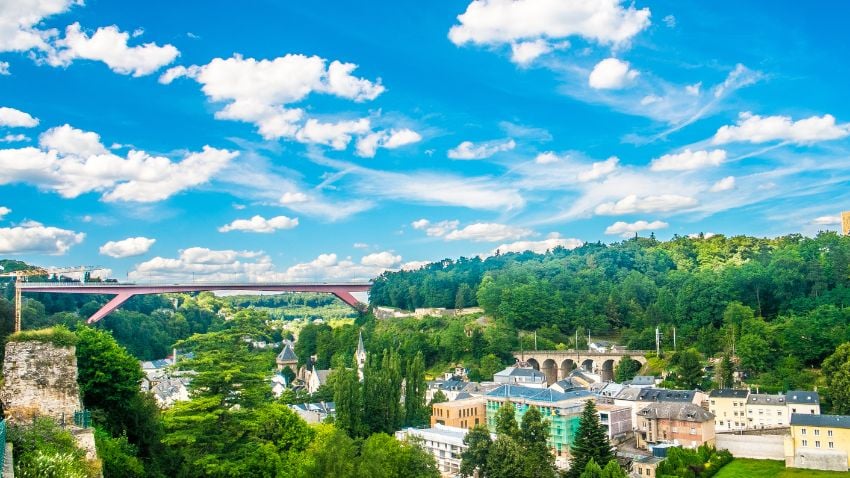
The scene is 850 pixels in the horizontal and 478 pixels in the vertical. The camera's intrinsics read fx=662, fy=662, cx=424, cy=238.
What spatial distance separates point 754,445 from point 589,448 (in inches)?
403

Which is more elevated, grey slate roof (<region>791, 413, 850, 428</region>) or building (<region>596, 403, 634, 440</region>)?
grey slate roof (<region>791, 413, 850, 428</region>)

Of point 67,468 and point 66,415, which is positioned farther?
point 66,415

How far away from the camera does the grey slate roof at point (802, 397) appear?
35.8m

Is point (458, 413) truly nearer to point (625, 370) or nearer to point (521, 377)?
point (521, 377)

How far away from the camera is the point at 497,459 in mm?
28906

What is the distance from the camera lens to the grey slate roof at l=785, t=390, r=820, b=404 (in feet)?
117

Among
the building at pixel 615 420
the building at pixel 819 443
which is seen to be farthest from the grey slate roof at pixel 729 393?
the building at pixel 615 420

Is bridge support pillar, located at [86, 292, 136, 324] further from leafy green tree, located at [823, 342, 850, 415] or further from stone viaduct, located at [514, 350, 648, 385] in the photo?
leafy green tree, located at [823, 342, 850, 415]

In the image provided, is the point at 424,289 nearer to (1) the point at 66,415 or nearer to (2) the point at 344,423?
(2) the point at 344,423

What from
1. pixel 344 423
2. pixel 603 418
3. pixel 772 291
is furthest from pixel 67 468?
pixel 772 291

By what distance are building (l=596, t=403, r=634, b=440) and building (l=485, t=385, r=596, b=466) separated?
1094 millimetres

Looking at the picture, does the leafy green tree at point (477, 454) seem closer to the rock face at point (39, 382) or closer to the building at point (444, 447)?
the building at point (444, 447)

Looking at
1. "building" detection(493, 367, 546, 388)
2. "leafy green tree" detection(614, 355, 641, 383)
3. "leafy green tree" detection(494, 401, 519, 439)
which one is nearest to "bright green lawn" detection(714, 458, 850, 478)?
"leafy green tree" detection(494, 401, 519, 439)

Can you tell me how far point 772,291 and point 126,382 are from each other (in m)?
53.6
